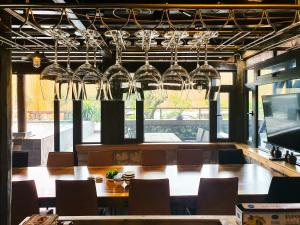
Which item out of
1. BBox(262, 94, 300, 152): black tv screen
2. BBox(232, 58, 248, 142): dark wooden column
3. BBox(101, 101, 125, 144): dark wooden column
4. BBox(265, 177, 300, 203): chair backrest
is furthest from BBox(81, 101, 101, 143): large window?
BBox(265, 177, 300, 203): chair backrest

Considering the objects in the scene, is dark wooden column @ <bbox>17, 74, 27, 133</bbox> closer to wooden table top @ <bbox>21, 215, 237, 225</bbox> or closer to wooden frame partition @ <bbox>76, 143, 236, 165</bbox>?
wooden frame partition @ <bbox>76, 143, 236, 165</bbox>

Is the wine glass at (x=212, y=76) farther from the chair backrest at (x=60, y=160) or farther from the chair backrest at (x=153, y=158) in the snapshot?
the chair backrest at (x=60, y=160)

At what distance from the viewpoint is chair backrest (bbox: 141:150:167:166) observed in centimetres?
442

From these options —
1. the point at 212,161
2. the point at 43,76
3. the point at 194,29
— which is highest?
the point at 194,29

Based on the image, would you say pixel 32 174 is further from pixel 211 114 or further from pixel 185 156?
pixel 211 114

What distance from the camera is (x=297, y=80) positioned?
3834mm

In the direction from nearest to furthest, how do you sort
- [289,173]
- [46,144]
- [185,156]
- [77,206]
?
[77,206], [289,173], [185,156], [46,144]

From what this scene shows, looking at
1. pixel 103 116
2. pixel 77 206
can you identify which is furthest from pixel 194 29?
pixel 103 116

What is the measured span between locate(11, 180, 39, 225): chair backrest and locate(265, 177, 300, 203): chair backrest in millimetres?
1965

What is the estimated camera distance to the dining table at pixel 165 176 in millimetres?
2818

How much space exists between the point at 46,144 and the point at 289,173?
16.5 ft

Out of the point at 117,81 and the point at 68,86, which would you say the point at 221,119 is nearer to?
the point at 117,81

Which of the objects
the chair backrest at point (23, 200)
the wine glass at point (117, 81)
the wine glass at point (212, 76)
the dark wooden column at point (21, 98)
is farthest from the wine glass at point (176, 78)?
the dark wooden column at point (21, 98)

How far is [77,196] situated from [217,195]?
1179 millimetres
